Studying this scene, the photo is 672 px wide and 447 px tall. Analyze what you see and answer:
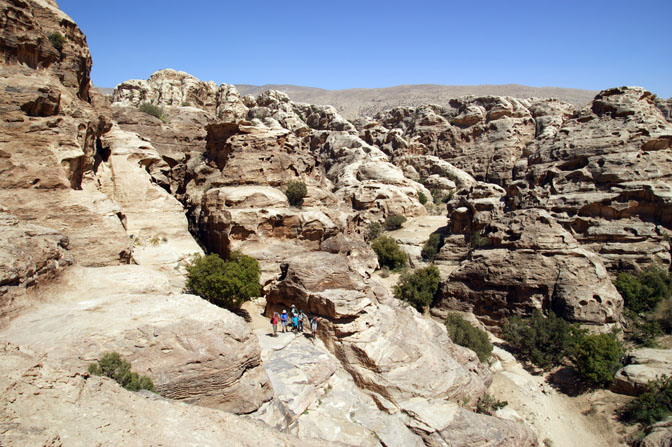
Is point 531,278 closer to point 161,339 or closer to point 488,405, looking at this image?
point 488,405

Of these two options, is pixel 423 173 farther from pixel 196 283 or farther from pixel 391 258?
pixel 196 283

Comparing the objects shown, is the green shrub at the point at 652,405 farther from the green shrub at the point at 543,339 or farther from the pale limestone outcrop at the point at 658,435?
the green shrub at the point at 543,339

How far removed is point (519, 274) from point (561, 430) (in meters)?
8.42

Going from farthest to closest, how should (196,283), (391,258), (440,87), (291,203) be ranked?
(440,87), (391,258), (291,203), (196,283)

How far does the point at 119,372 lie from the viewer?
23.0ft

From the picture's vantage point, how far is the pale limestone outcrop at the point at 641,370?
14.1 metres

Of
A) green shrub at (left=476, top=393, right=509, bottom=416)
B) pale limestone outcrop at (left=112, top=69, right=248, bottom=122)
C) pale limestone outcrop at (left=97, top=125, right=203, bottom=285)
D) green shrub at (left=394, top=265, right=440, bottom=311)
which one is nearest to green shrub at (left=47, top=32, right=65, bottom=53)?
pale limestone outcrop at (left=97, top=125, right=203, bottom=285)

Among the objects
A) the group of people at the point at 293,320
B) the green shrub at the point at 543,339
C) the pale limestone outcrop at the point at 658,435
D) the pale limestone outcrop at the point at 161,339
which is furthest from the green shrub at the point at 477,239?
the pale limestone outcrop at the point at 161,339

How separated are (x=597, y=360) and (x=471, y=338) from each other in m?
4.78

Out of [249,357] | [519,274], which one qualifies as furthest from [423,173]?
[249,357]

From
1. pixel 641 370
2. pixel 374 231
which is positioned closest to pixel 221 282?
pixel 641 370

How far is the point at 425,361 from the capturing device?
496 inches

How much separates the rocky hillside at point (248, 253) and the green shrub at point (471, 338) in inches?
92.5

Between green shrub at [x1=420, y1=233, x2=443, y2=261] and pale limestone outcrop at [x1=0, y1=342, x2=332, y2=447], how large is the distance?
26.3 metres
